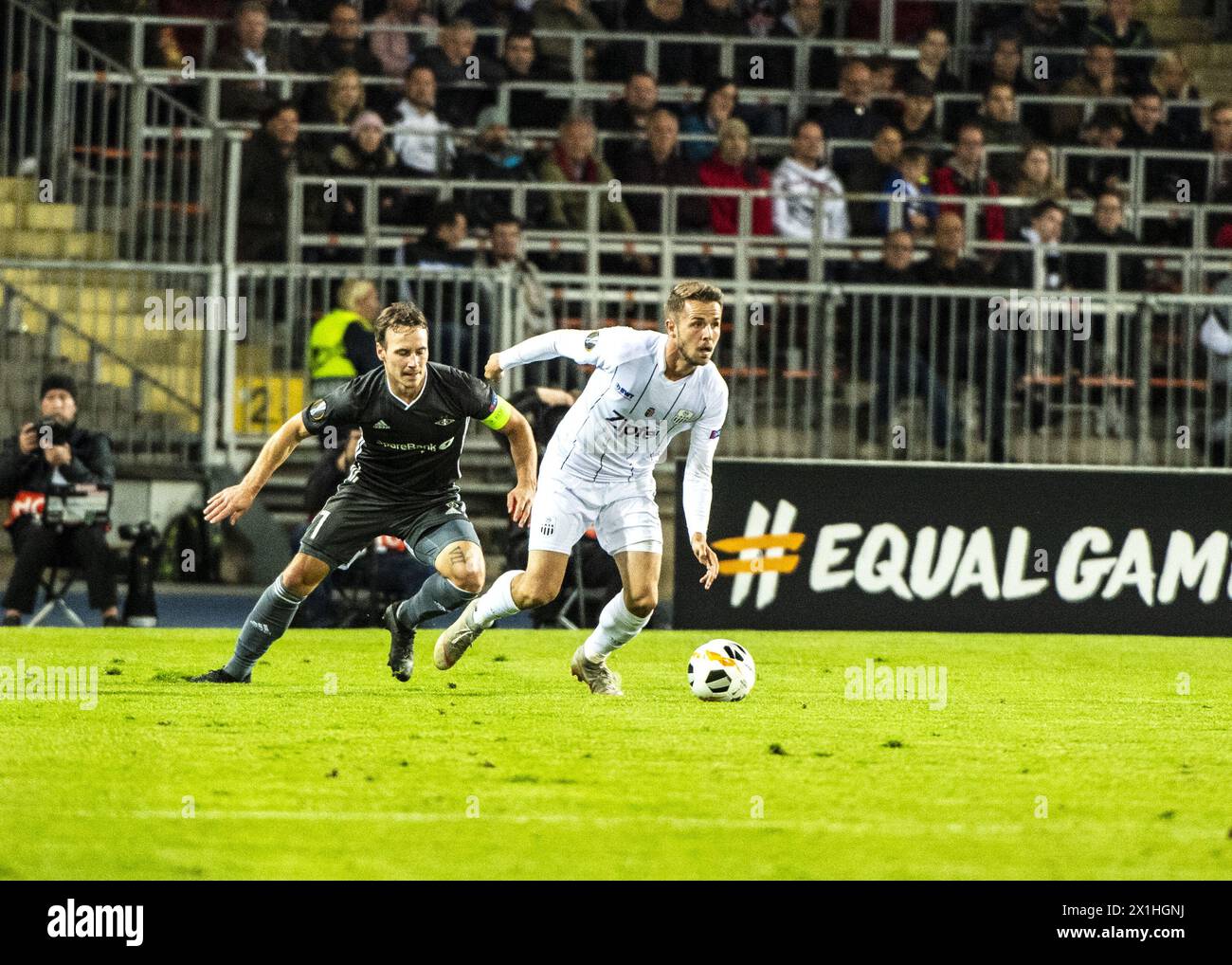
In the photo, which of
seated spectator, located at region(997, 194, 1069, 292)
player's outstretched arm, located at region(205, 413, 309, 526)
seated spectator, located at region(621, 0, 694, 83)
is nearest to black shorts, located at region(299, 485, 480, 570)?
player's outstretched arm, located at region(205, 413, 309, 526)

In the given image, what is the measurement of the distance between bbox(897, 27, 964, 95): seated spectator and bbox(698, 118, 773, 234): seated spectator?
2336 millimetres

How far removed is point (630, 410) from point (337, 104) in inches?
345

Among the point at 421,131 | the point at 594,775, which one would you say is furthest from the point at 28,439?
the point at 594,775

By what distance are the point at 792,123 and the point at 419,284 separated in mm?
4923

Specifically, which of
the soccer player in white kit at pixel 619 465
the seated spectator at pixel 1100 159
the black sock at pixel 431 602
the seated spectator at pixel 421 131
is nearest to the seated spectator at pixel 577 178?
the seated spectator at pixel 421 131

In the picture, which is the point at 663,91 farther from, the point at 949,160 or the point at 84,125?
the point at 84,125

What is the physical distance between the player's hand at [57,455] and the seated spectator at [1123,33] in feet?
37.8

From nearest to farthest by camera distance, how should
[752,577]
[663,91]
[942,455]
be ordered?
1. [752,577]
2. [942,455]
3. [663,91]

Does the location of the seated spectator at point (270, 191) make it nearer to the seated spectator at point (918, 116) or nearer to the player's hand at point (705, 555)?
the seated spectator at point (918, 116)

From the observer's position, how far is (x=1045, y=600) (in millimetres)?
14828

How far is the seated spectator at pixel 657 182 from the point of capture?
56.7 feet

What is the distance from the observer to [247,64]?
717 inches

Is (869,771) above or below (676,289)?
below
